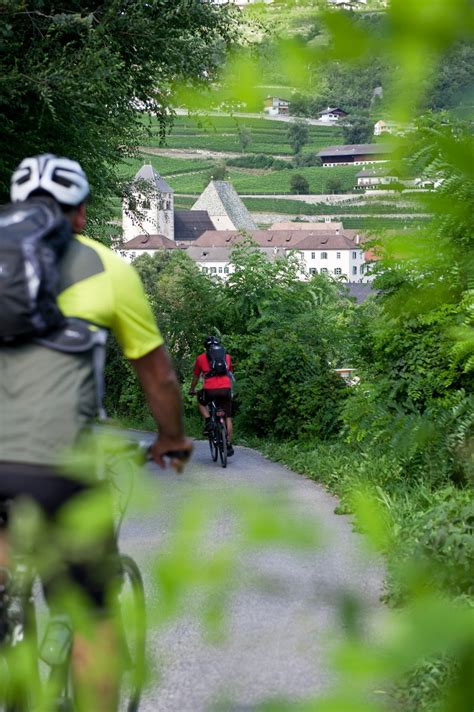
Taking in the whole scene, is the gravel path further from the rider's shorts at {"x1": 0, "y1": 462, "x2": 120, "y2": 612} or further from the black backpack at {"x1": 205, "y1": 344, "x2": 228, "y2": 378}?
the black backpack at {"x1": 205, "y1": 344, "x2": 228, "y2": 378}

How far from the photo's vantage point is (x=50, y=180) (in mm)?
3135

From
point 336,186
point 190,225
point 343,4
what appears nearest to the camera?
point 343,4

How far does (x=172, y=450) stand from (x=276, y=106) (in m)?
2.16

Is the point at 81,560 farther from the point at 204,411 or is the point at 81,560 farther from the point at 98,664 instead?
the point at 204,411

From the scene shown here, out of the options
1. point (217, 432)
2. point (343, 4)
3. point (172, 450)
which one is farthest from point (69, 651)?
point (217, 432)

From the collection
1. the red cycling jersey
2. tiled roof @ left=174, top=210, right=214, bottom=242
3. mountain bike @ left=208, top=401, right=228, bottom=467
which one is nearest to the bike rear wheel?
mountain bike @ left=208, top=401, right=228, bottom=467

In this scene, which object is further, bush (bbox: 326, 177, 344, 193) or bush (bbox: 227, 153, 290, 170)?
bush (bbox: 227, 153, 290, 170)

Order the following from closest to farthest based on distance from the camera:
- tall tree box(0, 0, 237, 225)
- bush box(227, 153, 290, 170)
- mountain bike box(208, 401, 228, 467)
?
1. bush box(227, 153, 290, 170)
2. tall tree box(0, 0, 237, 225)
3. mountain bike box(208, 401, 228, 467)

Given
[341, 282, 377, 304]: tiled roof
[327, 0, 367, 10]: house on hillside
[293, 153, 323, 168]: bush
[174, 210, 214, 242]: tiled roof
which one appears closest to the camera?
[327, 0, 367, 10]: house on hillside

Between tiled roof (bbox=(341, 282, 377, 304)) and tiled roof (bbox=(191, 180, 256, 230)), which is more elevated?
tiled roof (bbox=(341, 282, 377, 304))

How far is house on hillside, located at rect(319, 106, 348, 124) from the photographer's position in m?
1.11

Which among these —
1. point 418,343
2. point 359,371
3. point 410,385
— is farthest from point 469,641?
point 359,371

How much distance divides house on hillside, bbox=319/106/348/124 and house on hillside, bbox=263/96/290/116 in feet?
0.11

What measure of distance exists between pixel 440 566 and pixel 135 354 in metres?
1.99
